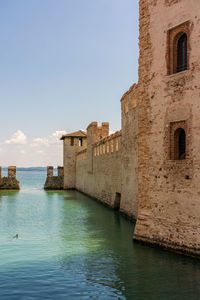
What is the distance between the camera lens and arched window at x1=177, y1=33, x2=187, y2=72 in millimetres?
9750

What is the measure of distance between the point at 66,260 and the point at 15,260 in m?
1.42

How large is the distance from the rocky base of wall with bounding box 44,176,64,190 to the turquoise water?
85.0 feet

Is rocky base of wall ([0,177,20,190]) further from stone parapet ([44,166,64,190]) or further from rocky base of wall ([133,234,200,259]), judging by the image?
rocky base of wall ([133,234,200,259])

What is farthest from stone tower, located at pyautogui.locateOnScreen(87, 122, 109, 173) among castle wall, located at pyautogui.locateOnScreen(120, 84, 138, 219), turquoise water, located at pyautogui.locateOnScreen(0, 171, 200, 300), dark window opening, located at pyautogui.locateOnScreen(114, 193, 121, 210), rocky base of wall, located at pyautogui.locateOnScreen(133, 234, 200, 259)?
rocky base of wall, located at pyautogui.locateOnScreen(133, 234, 200, 259)

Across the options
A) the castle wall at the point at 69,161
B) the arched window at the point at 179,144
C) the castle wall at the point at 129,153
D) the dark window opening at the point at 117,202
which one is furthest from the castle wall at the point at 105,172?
the arched window at the point at 179,144

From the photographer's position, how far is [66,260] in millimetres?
8914

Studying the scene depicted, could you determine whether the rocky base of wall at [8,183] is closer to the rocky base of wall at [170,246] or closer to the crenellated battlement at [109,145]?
the crenellated battlement at [109,145]

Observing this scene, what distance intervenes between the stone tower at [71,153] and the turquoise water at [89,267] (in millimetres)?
25283

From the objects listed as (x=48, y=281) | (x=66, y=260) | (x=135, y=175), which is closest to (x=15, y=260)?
(x=66, y=260)

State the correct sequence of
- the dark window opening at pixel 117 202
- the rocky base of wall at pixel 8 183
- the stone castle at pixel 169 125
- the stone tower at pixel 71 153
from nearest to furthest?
the stone castle at pixel 169 125 → the dark window opening at pixel 117 202 → the rocky base of wall at pixel 8 183 → the stone tower at pixel 71 153

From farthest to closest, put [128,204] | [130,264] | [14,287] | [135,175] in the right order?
1. [128,204]
2. [135,175]
3. [130,264]
4. [14,287]

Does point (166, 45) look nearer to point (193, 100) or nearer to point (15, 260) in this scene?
point (193, 100)

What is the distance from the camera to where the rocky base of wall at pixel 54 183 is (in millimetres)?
39500

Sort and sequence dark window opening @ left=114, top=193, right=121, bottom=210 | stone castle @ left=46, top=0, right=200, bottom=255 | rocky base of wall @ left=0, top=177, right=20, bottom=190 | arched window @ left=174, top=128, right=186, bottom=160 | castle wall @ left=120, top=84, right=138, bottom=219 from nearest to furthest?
1. stone castle @ left=46, top=0, right=200, bottom=255
2. arched window @ left=174, top=128, right=186, bottom=160
3. castle wall @ left=120, top=84, right=138, bottom=219
4. dark window opening @ left=114, top=193, right=121, bottom=210
5. rocky base of wall @ left=0, top=177, right=20, bottom=190
